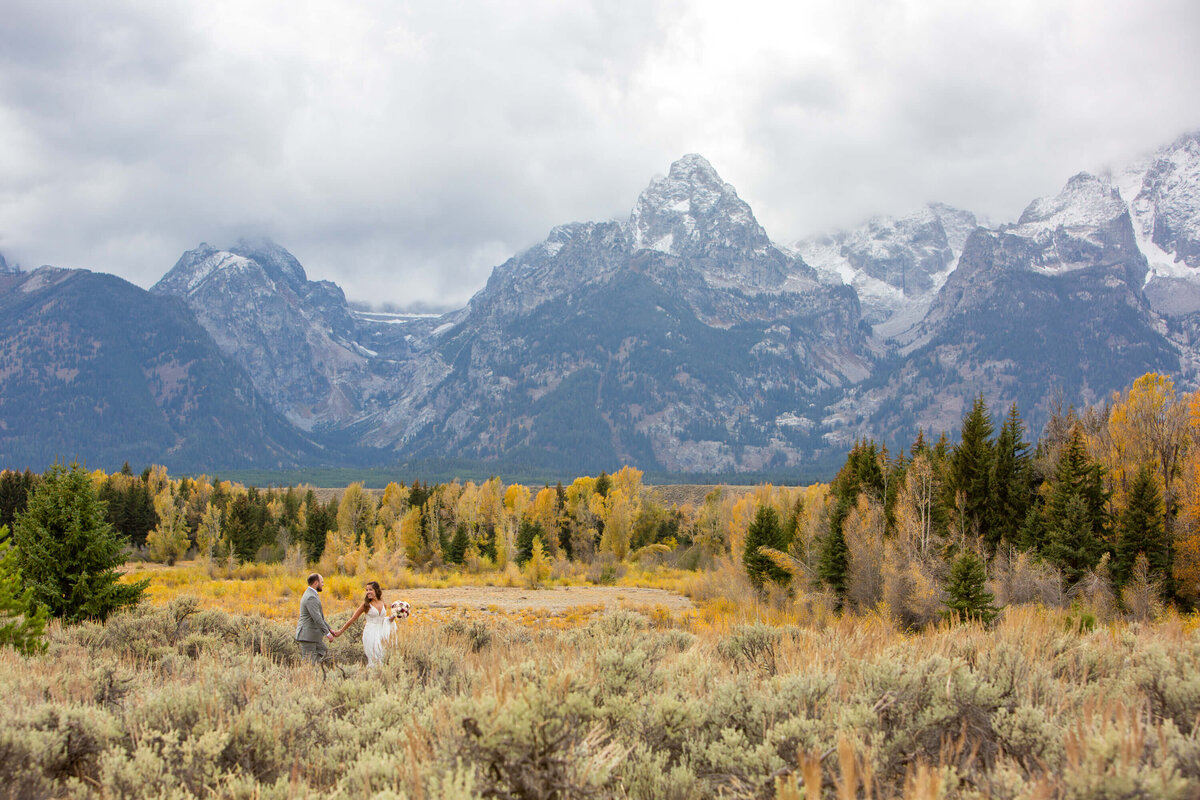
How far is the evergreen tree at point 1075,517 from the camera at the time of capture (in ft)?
81.6

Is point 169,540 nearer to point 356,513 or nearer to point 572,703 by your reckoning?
point 356,513

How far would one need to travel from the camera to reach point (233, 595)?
81.6 ft

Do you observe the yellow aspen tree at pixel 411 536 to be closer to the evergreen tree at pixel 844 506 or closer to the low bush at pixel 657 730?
the evergreen tree at pixel 844 506

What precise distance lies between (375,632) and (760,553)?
22891 mm

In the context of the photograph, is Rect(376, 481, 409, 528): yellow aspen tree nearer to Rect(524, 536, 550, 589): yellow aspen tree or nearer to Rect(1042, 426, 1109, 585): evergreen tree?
Rect(524, 536, 550, 589): yellow aspen tree

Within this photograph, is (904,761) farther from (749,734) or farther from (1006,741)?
(749,734)

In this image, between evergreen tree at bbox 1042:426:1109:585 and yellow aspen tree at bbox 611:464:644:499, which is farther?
yellow aspen tree at bbox 611:464:644:499

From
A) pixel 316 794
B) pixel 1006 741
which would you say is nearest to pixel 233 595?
pixel 316 794

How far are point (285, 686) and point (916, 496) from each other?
23679 mm

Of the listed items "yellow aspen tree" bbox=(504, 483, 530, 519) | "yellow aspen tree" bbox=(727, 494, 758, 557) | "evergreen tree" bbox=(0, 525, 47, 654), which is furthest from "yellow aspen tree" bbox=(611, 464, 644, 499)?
"evergreen tree" bbox=(0, 525, 47, 654)

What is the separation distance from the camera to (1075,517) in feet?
83.3

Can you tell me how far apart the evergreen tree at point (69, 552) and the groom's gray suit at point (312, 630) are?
4.41 metres

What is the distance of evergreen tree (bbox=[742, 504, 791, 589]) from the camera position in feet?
93.8

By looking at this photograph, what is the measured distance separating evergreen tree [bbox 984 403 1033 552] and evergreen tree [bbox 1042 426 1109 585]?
319 centimetres
